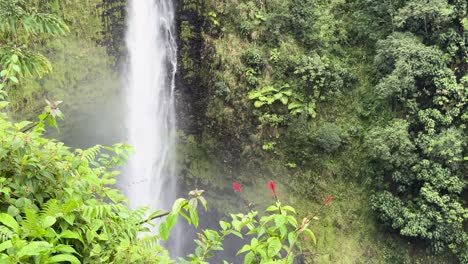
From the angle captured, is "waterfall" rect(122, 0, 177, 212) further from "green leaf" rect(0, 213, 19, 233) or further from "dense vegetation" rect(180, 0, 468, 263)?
"green leaf" rect(0, 213, 19, 233)

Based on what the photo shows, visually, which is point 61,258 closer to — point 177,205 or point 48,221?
point 48,221

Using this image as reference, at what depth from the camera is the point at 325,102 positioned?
39.3ft

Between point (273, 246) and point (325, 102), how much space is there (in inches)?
405

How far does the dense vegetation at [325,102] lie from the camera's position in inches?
401

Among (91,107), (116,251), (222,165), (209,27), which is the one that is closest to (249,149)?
(222,165)

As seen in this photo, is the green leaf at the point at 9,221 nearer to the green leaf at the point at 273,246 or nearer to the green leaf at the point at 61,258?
the green leaf at the point at 61,258

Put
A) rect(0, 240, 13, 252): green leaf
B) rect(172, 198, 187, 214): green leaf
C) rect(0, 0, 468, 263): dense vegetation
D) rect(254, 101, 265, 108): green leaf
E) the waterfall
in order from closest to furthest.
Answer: rect(0, 240, 13, 252): green leaf → rect(172, 198, 187, 214): green leaf → rect(0, 0, 468, 263): dense vegetation → rect(254, 101, 265, 108): green leaf → the waterfall

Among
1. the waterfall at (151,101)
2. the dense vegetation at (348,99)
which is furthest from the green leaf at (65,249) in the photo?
the waterfall at (151,101)

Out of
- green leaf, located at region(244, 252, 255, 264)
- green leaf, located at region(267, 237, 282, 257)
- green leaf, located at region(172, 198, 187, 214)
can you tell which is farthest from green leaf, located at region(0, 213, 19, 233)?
green leaf, located at region(267, 237, 282, 257)

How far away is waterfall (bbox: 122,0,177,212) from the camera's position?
12633 mm

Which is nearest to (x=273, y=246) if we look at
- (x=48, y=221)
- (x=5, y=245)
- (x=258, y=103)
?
(x=48, y=221)

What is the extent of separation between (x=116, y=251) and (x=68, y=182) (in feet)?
1.73

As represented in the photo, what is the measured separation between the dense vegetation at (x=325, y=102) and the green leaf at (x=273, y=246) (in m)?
7.46

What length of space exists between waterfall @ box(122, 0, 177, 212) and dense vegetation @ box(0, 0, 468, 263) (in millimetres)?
454
